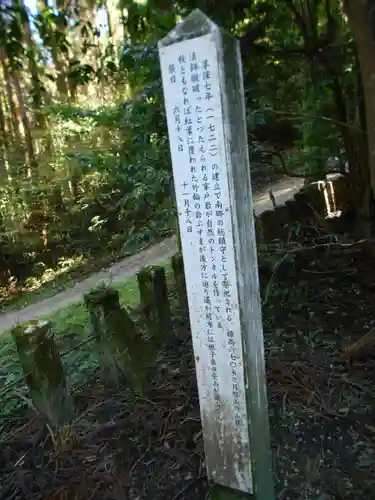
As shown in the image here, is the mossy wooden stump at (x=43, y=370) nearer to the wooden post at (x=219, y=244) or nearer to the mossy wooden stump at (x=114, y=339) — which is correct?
the mossy wooden stump at (x=114, y=339)

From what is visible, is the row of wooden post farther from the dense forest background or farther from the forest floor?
the dense forest background

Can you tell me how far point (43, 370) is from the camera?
7.66ft

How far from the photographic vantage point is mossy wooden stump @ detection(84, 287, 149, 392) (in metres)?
2.61

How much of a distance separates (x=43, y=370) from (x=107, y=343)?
0.41 meters

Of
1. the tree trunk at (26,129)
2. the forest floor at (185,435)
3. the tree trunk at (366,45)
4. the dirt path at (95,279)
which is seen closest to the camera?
the forest floor at (185,435)

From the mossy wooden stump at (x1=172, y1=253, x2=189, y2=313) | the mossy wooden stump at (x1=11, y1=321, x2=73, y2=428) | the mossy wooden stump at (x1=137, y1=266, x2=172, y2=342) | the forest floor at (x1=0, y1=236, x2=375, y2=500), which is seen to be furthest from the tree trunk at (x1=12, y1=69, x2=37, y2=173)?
the mossy wooden stump at (x1=11, y1=321, x2=73, y2=428)

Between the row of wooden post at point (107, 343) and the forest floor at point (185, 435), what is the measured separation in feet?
0.35

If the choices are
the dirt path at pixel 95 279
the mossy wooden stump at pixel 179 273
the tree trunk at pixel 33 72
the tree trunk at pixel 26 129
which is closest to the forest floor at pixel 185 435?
the mossy wooden stump at pixel 179 273

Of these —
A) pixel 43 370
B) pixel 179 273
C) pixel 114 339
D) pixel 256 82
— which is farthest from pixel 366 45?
pixel 43 370

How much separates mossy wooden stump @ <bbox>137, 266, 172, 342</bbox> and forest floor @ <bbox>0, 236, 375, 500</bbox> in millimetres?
178

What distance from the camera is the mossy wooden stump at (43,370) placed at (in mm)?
2312

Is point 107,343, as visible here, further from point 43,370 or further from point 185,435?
point 185,435

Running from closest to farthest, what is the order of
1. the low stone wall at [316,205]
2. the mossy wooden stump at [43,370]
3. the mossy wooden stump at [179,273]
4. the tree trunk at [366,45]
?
the mossy wooden stump at [43,370] < the tree trunk at [366,45] < the mossy wooden stump at [179,273] < the low stone wall at [316,205]

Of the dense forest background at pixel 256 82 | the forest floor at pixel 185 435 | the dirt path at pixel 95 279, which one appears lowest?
the dirt path at pixel 95 279
